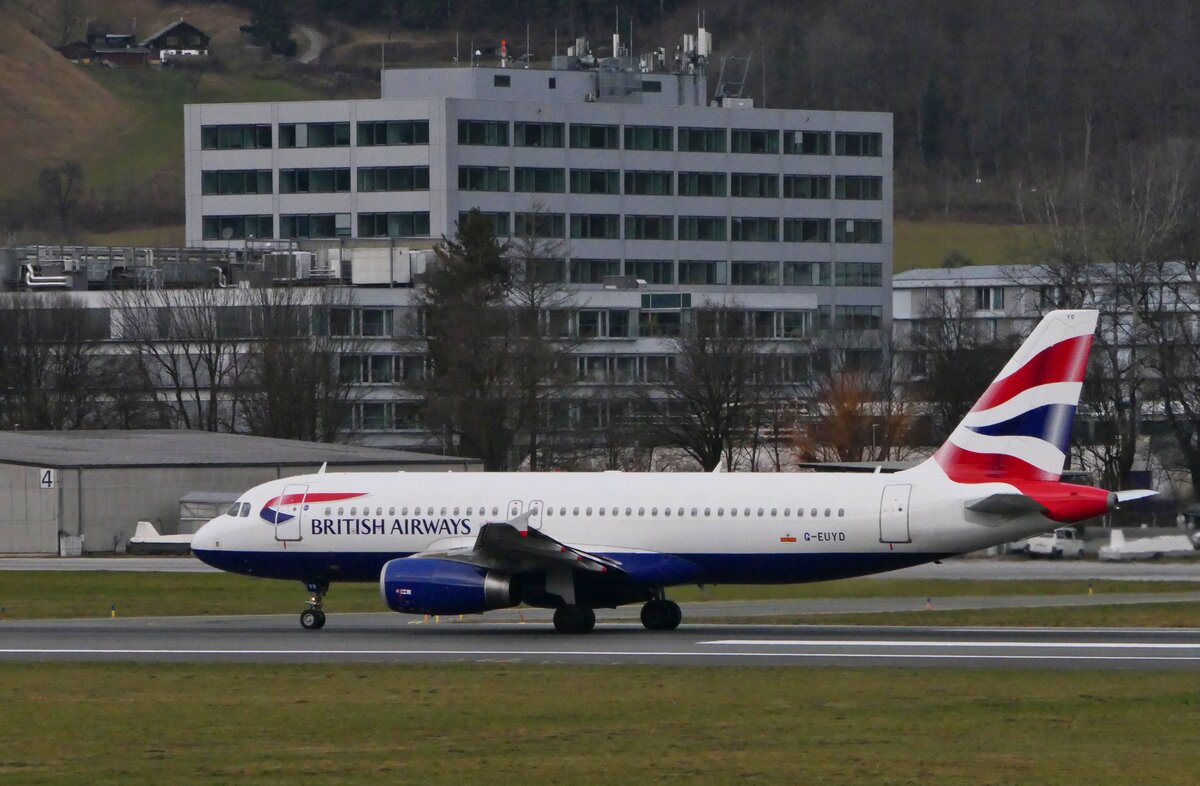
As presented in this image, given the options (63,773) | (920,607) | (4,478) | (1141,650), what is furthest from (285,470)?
(63,773)

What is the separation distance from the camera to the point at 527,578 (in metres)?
37.3

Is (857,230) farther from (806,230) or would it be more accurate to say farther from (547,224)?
(547,224)

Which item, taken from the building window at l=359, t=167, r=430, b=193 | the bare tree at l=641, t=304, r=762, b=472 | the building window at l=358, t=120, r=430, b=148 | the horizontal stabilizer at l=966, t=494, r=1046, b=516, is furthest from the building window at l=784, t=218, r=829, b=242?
the horizontal stabilizer at l=966, t=494, r=1046, b=516

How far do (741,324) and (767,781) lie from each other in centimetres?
8277

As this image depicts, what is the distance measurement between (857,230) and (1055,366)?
104246 millimetres

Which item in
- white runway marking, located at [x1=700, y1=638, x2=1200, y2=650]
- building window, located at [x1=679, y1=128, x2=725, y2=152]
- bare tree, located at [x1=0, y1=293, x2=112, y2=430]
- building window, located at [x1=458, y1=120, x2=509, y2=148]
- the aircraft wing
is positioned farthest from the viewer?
building window, located at [x1=679, y1=128, x2=725, y2=152]

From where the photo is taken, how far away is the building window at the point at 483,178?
125662mm

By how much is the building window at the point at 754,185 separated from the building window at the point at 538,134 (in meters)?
12.2

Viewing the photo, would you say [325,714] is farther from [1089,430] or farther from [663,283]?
[663,283]

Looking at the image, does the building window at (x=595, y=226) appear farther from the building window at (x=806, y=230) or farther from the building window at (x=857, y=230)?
the building window at (x=857, y=230)

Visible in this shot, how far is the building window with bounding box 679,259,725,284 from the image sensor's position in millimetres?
134000

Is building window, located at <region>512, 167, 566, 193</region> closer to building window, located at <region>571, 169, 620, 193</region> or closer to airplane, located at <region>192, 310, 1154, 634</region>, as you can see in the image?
building window, located at <region>571, 169, 620, 193</region>

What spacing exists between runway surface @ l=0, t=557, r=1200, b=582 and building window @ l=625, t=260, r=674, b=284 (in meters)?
67.7

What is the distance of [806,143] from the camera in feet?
448
